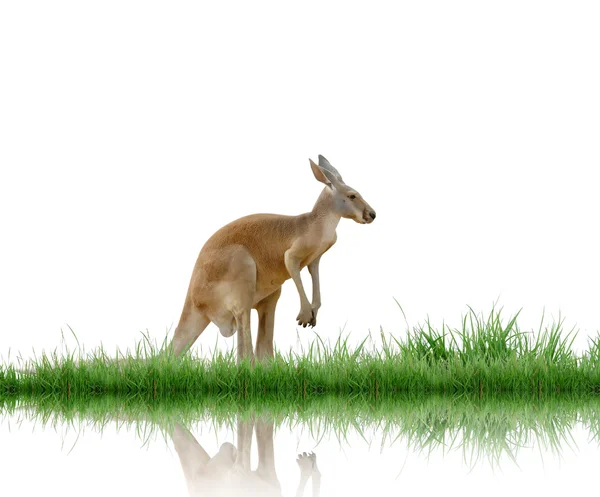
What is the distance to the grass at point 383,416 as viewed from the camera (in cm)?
444

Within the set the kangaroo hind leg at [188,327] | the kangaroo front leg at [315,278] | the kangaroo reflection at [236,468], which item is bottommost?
the kangaroo reflection at [236,468]

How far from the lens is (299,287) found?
634 cm

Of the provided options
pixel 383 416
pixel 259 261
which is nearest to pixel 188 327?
pixel 259 261

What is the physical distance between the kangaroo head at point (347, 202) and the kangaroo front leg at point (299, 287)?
0.47 metres

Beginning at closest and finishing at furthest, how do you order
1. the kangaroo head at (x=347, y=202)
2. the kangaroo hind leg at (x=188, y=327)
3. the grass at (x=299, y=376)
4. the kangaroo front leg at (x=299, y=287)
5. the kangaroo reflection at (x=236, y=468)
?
the kangaroo reflection at (x=236, y=468) → the grass at (x=299, y=376) → the kangaroo front leg at (x=299, y=287) → the kangaroo head at (x=347, y=202) → the kangaroo hind leg at (x=188, y=327)

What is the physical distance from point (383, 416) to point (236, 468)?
1.10 metres

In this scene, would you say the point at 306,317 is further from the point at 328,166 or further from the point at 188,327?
the point at 328,166

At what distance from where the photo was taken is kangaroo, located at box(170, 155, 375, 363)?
6.34m

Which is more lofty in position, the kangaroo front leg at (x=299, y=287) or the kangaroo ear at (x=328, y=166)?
the kangaroo ear at (x=328, y=166)

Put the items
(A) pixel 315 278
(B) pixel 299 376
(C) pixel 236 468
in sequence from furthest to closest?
(A) pixel 315 278 → (B) pixel 299 376 → (C) pixel 236 468

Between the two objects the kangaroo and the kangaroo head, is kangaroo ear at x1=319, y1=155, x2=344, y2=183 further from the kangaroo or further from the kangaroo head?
the kangaroo head

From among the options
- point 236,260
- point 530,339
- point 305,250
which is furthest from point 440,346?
point 236,260

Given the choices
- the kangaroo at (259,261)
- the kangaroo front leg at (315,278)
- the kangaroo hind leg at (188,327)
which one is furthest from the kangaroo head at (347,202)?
the kangaroo hind leg at (188,327)

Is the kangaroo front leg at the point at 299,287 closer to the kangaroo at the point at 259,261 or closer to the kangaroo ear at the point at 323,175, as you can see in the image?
the kangaroo at the point at 259,261
